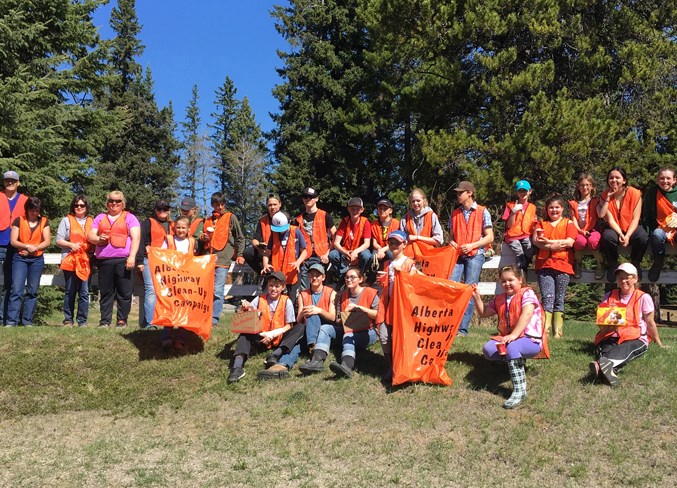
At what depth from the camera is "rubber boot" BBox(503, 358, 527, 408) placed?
6.92 metres

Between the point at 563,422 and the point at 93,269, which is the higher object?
the point at 93,269

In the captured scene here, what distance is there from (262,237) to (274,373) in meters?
2.45

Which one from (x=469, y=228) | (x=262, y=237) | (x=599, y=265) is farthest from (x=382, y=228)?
(x=599, y=265)

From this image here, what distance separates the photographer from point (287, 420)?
6.96m

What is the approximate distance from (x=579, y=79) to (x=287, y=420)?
62.7 feet

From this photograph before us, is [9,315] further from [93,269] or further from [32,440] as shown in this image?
[32,440]

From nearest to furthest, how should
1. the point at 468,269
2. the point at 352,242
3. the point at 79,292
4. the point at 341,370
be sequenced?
the point at 341,370 → the point at 468,269 → the point at 352,242 → the point at 79,292

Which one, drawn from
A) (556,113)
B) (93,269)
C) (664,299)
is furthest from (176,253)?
(664,299)

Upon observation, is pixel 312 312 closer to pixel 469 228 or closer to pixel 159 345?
pixel 159 345

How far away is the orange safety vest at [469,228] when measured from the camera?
9.07 m

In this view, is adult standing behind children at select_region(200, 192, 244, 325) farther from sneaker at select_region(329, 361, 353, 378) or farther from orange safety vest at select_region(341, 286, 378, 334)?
sneaker at select_region(329, 361, 353, 378)

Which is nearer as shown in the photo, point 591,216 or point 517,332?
point 517,332

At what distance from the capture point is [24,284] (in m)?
10.1

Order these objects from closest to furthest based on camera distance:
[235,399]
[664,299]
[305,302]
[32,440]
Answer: [32,440], [235,399], [305,302], [664,299]
